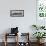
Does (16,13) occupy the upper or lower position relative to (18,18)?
upper

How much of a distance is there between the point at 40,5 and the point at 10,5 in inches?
51.0

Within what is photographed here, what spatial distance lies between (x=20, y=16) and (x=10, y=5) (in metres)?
0.64

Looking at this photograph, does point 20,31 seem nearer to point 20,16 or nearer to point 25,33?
point 25,33

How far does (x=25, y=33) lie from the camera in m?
6.60

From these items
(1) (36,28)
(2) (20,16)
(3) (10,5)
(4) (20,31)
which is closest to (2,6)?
(3) (10,5)

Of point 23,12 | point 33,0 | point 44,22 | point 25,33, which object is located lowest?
point 25,33

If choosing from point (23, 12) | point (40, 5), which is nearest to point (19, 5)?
point (23, 12)

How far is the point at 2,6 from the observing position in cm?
658

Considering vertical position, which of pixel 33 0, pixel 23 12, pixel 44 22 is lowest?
pixel 44 22

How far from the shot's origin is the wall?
6.59 m

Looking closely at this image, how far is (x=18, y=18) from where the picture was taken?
665 centimetres

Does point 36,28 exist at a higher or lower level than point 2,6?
lower

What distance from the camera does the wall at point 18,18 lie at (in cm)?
659

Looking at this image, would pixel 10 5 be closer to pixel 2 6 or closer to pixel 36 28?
pixel 2 6
